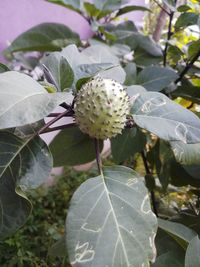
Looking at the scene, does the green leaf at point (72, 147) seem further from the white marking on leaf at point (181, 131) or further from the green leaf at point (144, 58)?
the green leaf at point (144, 58)

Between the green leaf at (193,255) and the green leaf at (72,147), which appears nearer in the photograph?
the green leaf at (193,255)

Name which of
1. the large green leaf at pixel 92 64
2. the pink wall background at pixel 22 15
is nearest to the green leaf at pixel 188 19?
the large green leaf at pixel 92 64

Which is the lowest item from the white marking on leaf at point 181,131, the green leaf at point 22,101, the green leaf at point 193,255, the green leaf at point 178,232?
the green leaf at point 178,232

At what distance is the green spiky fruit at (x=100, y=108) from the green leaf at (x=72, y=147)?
278 mm

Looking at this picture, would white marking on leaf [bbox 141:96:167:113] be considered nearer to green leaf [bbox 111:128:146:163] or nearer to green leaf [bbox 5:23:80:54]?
green leaf [bbox 111:128:146:163]

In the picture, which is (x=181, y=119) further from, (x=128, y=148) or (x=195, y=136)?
(x=128, y=148)

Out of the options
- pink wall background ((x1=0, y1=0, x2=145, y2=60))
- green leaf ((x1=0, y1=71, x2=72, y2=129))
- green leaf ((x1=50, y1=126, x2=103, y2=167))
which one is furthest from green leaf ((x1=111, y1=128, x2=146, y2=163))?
pink wall background ((x1=0, y1=0, x2=145, y2=60))

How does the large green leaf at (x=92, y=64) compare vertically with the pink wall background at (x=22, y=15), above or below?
above

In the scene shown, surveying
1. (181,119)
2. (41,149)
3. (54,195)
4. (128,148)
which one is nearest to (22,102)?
(41,149)

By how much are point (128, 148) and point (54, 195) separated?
107 centimetres

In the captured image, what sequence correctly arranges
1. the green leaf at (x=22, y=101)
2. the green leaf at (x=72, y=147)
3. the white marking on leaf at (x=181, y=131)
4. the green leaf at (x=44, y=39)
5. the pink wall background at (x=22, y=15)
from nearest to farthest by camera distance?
the green leaf at (x=22, y=101), the white marking on leaf at (x=181, y=131), the green leaf at (x=72, y=147), the green leaf at (x=44, y=39), the pink wall background at (x=22, y=15)

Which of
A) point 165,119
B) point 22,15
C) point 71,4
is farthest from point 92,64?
point 22,15

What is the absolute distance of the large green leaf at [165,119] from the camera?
1.98 ft

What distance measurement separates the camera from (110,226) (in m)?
0.54
